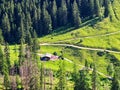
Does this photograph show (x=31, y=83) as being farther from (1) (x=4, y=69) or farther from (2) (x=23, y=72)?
(1) (x=4, y=69)

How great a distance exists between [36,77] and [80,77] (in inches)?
711

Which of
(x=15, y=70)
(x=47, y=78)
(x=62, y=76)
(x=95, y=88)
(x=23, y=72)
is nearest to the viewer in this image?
(x=23, y=72)

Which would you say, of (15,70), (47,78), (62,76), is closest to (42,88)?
(62,76)

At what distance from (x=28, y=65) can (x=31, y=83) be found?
7.15m

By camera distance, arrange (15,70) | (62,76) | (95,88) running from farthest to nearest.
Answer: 1. (15,70)
2. (95,88)
3. (62,76)

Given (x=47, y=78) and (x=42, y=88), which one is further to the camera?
(x=47, y=78)

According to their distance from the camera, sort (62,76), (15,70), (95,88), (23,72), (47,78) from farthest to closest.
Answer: (15,70) < (47,78) < (95,88) < (62,76) < (23,72)

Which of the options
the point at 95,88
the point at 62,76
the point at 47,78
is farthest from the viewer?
the point at 47,78

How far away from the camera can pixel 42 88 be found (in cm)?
15438

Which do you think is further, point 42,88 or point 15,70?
point 15,70

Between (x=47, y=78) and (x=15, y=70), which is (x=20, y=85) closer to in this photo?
(x=47, y=78)

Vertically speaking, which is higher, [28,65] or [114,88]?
[28,65]

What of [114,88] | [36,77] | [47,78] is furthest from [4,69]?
[114,88]

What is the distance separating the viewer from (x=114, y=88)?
155m
